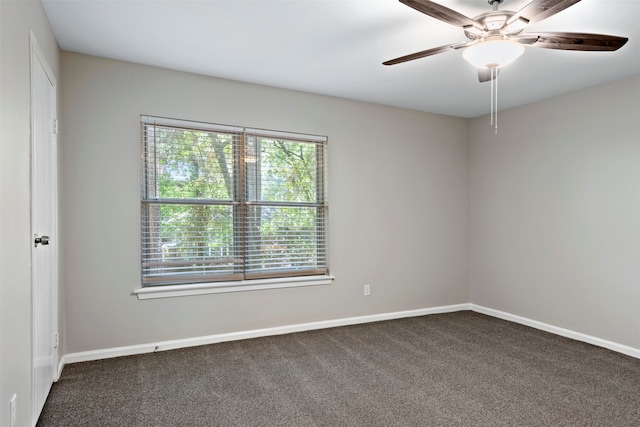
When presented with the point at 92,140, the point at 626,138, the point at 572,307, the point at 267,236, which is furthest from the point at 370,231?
the point at 92,140

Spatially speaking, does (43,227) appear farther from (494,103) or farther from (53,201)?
(494,103)

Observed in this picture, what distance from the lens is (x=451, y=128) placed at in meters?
4.86

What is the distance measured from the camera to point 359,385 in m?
2.66

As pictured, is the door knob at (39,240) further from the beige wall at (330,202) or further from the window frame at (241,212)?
the window frame at (241,212)

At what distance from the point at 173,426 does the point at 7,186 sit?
1526 millimetres

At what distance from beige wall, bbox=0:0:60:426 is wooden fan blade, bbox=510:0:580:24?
7.67 feet

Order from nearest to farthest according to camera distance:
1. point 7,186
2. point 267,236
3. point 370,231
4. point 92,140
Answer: point 7,186 < point 92,140 < point 267,236 < point 370,231

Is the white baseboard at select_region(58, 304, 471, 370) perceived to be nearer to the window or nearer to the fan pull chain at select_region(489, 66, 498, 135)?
the window

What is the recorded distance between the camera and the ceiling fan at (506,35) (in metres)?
1.85

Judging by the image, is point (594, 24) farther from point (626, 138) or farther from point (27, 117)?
point (27, 117)

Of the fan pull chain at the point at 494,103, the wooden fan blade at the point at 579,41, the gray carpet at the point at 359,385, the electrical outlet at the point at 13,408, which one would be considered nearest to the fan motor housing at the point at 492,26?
the wooden fan blade at the point at 579,41

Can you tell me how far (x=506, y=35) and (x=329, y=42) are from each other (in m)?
1.21

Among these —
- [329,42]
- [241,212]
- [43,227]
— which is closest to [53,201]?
[43,227]

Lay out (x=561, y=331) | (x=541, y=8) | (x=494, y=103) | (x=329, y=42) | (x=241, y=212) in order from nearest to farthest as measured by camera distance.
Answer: (x=541, y=8) → (x=329, y=42) → (x=241, y=212) → (x=561, y=331) → (x=494, y=103)
